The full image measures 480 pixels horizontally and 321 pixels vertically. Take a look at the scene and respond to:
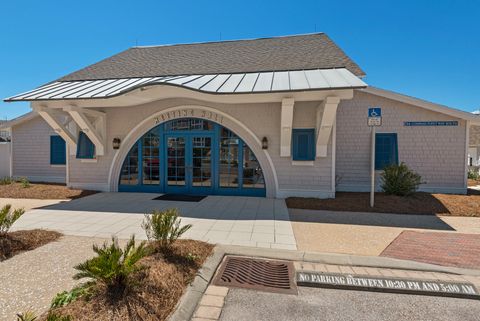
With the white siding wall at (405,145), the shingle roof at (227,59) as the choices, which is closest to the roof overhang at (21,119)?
the shingle roof at (227,59)

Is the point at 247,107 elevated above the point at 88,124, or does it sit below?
above

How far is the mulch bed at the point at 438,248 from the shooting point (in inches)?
151

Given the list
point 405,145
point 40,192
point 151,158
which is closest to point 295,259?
point 151,158

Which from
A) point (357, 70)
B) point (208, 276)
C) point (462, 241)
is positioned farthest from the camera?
point (357, 70)

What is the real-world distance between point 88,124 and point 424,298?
33.6 ft

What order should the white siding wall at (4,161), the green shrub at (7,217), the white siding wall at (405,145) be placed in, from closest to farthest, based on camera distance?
the green shrub at (7,217) → the white siding wall at (405,145) → the white siding wall at (4,161)

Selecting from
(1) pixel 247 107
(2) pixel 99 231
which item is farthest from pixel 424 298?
(1) pixel 247 107

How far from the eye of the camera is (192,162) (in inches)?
359

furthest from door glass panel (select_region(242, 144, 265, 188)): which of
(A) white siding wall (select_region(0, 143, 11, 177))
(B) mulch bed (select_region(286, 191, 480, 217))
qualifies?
(A) white siding wall (select_region(0, 143, 11, 177))

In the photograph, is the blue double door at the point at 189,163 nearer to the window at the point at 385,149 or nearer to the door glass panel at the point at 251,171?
the door glass panel at the point at 251,171

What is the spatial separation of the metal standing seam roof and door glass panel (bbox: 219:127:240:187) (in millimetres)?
1969

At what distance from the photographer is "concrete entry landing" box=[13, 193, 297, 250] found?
4.94 meters

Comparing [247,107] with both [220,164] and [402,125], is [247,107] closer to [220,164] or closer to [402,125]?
[220,164]

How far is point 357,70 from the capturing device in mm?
8320
